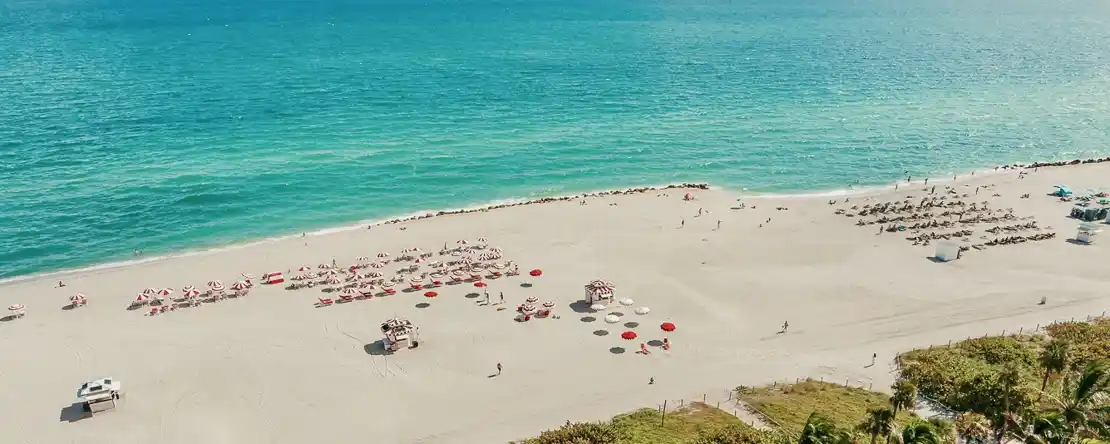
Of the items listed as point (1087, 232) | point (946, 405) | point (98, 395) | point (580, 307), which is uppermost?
point (1087, 232)

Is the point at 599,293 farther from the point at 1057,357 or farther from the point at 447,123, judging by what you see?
the point at 447,123

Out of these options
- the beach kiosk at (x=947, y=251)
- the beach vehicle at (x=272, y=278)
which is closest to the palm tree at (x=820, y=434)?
the beach kiosk at (x=947, y=251)

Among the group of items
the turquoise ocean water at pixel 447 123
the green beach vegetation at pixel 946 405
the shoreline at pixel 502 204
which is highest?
the turquoise ocean water at pixel 447 123

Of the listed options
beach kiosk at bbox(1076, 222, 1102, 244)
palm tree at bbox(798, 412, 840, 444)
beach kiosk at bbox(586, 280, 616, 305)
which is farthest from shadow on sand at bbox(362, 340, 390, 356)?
beach kiosk at bbox(1076, 222, 1102, 244)

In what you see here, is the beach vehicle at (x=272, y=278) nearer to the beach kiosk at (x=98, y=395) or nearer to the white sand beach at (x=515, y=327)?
the white sand beach at (x=515, y=327)

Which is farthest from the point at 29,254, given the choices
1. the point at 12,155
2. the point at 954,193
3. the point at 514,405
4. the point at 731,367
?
the point at 954,193

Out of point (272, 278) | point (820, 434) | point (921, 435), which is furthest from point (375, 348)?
point (921, 435)

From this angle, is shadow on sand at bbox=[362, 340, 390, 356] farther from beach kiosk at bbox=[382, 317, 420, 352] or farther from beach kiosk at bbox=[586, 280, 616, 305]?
beach kiosk at bbox=[586, 280, 616, 305]
